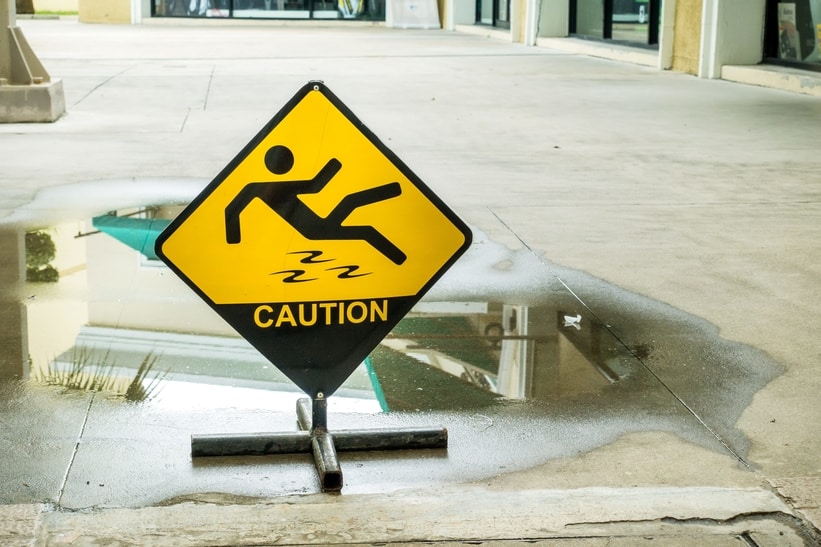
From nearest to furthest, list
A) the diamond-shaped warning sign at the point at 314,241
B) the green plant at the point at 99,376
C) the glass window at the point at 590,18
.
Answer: the diamond-shaped warning sign at the point at 314,241
the green plant at the point at 99,376
the glass window at the point at 590,18

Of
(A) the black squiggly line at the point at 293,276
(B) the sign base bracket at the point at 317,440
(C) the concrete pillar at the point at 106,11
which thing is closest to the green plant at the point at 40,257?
(B) the sign base bracket at the point at 317,440

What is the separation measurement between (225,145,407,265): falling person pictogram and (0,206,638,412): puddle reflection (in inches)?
37.9

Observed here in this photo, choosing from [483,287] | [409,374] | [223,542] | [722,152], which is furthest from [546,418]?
[722,152]

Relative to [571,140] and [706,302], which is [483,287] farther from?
[571,140]

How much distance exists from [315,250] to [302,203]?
18 centimetres

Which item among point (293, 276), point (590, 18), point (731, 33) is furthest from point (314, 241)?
point (590, 18)

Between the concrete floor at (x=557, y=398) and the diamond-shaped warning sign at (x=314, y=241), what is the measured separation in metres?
0.48

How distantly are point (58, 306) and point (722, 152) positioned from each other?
7437 mm

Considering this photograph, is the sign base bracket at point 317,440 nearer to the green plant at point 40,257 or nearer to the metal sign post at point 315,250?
the metal sign post at point 315,250

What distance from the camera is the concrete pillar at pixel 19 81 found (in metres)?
12.5

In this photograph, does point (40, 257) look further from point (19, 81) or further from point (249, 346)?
point (19, 81)

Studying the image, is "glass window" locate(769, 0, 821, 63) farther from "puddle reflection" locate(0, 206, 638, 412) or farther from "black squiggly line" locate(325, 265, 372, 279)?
"black squiggly line" locate(325, 265, 372, 279)

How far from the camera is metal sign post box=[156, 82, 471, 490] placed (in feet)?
12.5

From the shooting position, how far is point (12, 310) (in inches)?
227
